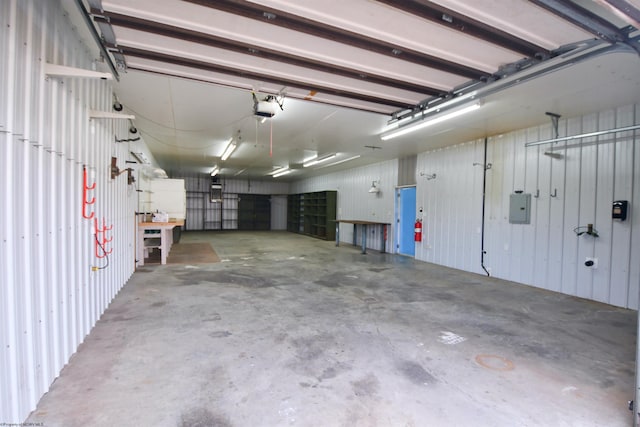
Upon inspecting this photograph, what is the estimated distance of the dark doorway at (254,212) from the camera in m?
18.2

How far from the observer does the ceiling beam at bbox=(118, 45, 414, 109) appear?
2959 mm

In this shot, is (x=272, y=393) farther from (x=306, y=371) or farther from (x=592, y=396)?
(x=592, y=396)

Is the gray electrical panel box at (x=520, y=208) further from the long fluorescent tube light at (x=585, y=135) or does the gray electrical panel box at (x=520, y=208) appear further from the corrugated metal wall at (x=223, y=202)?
the corrugated metal wall at (x=223, y=202)

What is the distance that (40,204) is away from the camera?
207 cm

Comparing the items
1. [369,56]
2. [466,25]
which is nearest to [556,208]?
[466,25]

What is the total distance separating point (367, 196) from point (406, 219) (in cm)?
220

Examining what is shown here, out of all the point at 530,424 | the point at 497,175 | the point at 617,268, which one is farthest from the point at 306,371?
the point at 497,175

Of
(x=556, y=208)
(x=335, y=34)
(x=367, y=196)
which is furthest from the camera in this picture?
(x=367, y=196)

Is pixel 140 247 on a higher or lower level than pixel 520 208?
lower

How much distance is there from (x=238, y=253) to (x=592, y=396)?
8047 mm

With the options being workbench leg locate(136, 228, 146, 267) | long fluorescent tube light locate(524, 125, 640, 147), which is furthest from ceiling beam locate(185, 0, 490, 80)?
workbench leg locate(136, 228, 146, 267)

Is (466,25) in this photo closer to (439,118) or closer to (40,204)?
(439,118)

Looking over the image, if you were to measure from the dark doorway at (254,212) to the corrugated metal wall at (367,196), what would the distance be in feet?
18.5

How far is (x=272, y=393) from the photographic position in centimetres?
223
